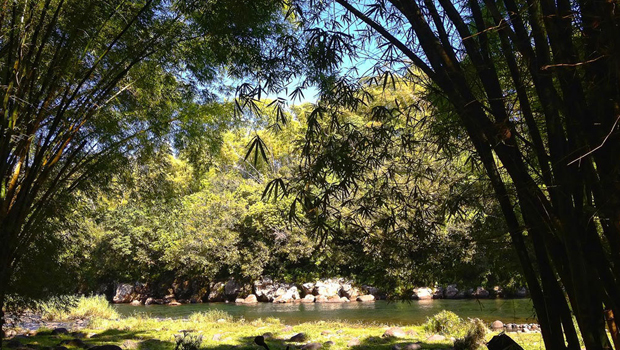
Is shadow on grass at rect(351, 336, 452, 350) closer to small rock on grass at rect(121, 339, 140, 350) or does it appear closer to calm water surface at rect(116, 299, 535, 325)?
small rock on grass at rect(121, 339, 140, 350)

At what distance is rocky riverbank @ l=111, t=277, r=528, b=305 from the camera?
13375 millimetres

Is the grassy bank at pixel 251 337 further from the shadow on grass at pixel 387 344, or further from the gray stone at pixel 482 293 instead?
the gray stone at pixel 482 293

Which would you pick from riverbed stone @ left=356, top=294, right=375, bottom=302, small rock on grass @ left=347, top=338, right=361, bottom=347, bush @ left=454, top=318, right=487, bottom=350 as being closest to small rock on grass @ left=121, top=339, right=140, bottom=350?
small rock on grass @ left=347, top=338, right=361, bottom=347

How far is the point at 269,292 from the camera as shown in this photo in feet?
52.1

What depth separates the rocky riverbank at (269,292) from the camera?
527 inches

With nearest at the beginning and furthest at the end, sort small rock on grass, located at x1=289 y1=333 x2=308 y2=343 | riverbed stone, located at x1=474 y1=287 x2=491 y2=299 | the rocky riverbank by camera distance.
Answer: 1. small rock on grass, located at x1=289 y1=333 x2=308 y2=343
2. riverbed stone, located at x1=474 y1=287 x2=491 y2=299
3. the rocky riverbank

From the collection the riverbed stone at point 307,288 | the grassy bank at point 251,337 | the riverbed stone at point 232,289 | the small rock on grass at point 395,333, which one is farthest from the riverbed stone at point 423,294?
the small rock on grass at point 395,333

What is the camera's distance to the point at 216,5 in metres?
2.63

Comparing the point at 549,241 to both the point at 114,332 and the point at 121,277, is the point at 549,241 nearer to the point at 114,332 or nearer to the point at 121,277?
the point at 114,332

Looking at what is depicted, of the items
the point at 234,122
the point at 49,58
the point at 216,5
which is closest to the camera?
the point at 216,5

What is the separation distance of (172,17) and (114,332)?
5067mm

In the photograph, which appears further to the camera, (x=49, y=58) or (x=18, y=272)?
(x=18, y=272)

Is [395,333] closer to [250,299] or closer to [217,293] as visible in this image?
[250,299]

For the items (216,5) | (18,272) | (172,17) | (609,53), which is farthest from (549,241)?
(18,272)
